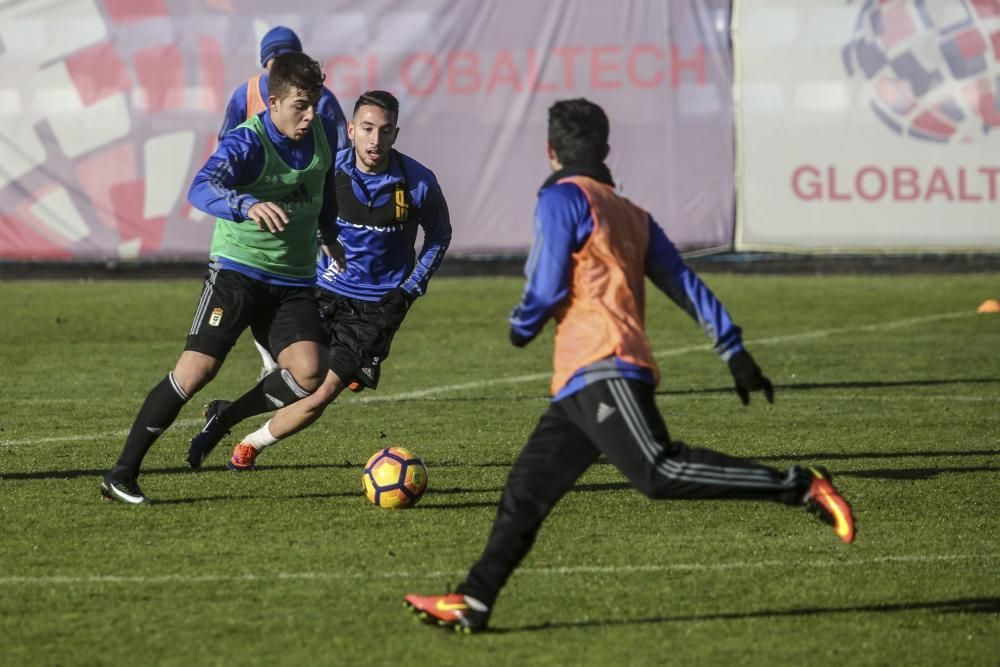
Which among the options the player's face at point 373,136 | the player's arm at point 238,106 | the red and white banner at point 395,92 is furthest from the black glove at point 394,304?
the red and white banner at point 395,92

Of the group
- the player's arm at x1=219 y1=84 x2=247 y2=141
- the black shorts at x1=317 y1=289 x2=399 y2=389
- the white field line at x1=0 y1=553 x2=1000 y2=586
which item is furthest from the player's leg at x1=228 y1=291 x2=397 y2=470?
the player's arm at x1=219 y1=84 x2=247 y2=141

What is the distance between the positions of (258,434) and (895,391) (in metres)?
5.32

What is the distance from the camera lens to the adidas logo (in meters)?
5.52

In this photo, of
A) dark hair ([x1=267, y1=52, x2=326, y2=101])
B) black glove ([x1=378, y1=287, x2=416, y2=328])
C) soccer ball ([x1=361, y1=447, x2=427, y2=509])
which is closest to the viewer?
dark hair ([x1=267, y1=52, x2=326, y2=101])

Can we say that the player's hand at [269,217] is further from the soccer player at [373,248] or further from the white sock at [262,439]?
the white sock at [262,439]

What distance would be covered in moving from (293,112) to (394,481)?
1.75 meters

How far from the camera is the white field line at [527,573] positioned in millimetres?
6285

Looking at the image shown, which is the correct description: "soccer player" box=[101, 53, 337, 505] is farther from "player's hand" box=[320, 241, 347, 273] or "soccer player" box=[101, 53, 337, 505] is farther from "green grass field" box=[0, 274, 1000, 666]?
"green grass field" box=[0, 274, 1000, 666]

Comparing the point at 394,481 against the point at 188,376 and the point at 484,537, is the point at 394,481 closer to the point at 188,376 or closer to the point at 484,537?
the point at 484,537

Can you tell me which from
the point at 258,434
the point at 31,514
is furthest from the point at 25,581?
the point at 258,434

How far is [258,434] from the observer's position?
8633 millimetres

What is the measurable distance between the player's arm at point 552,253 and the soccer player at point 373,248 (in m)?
3.33

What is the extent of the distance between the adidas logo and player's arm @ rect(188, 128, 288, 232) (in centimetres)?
212

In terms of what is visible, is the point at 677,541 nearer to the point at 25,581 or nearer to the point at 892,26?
the point at 25,581
